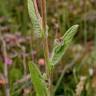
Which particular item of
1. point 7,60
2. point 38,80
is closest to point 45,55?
point 38,80

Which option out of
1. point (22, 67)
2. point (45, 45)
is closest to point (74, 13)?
point (22, 67)

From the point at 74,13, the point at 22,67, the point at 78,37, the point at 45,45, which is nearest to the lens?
the point at 45,45

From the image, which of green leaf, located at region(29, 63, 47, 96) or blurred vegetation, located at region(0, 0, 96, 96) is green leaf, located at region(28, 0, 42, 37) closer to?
green leaf, located at region(29, 63, 47, 96)

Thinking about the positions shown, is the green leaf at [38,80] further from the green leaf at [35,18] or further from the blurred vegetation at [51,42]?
the blurred vegetation at [51,42]

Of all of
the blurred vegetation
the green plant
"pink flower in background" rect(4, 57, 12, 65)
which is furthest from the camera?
"pink flower in background" rect(4, 57, 12, 65)

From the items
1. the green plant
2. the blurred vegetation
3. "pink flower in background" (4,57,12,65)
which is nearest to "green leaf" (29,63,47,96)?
the green plant

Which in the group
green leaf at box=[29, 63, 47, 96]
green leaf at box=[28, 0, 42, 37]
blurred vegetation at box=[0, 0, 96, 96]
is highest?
green leaf at box=[28, 0, 42, 37]

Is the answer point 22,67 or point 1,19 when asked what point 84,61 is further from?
point 1,19

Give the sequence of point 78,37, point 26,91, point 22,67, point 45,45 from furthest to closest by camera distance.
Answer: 1. point 78,37
2. point 22,67
3. point 26,91
4. point 45,45

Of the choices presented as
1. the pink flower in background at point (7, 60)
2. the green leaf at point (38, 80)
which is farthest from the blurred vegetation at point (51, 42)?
the green leaf at point (38, 80)

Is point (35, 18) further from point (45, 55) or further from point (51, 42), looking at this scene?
point (51, 42)
